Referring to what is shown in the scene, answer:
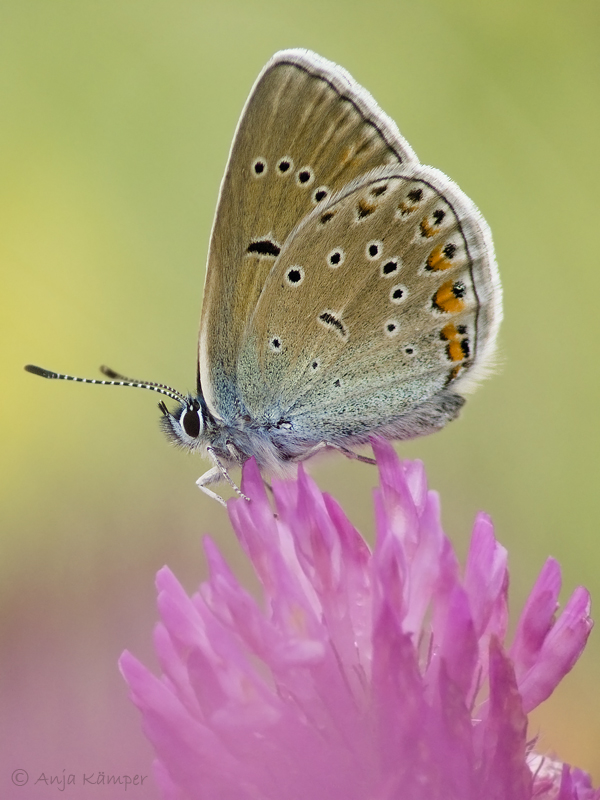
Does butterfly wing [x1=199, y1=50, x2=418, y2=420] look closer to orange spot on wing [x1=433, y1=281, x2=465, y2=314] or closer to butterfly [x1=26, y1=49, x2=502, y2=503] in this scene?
butterfly [x1=26, y1=49, x2=502, y2=503]

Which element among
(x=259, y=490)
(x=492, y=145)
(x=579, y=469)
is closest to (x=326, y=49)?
(x=492, y=145)

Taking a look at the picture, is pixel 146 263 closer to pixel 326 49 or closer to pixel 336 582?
pixel 326 49


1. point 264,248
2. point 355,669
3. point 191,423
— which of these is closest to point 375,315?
point 264,248

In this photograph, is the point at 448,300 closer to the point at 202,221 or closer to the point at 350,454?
the point at 350,454

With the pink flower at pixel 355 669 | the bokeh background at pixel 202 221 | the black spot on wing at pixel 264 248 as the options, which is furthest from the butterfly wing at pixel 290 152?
the bokeh background at pixel 202 221

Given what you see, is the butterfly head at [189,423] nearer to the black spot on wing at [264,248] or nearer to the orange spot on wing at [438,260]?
the black spot on wing at [264,248]

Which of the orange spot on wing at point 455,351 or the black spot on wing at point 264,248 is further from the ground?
the black spot on wing at point 264,248

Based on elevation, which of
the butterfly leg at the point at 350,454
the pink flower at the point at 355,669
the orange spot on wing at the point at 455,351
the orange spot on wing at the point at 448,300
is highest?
the orange spot on wing at the point at 448,300
